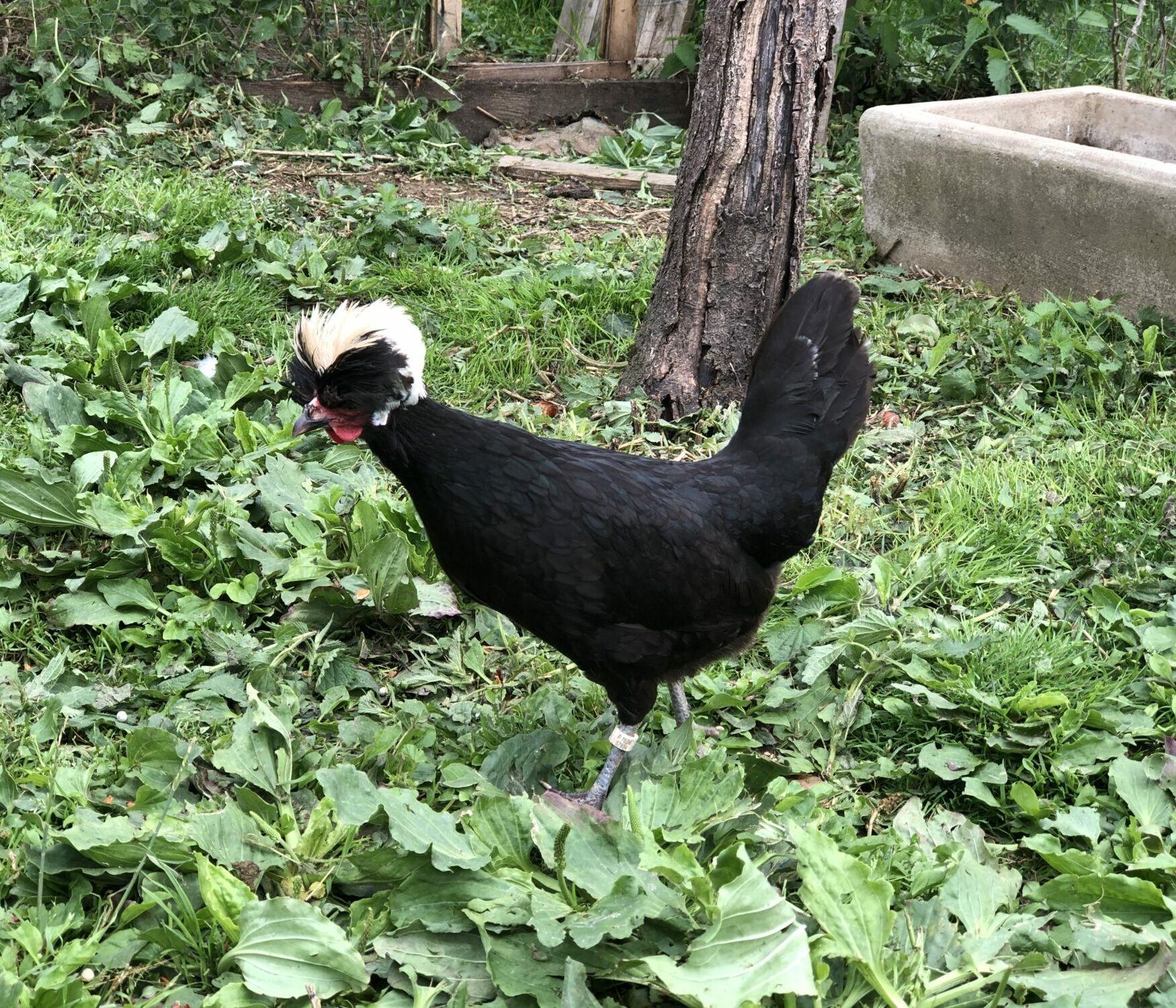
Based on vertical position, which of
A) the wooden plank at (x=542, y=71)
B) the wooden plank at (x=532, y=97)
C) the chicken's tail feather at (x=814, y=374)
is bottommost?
the chicken's tail feather at (x=814, y=374)

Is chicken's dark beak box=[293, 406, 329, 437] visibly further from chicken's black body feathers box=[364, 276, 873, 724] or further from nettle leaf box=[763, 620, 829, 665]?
nettle leaf box=[763, 620, 829, 665]

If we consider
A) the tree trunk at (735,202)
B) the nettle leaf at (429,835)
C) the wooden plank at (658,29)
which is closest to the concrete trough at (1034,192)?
the tree trunk at (735,202)

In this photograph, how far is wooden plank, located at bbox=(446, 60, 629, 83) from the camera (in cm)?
749

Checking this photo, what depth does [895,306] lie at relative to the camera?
5492mm

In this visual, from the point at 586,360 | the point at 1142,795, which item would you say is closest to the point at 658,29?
the point at 586,360

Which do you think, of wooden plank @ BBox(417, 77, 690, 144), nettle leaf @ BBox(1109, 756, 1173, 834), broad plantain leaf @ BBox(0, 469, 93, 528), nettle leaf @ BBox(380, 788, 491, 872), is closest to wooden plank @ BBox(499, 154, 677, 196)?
wooden plank @ BBox(417, 77, 690, 144)

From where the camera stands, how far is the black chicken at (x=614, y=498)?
9.18ft

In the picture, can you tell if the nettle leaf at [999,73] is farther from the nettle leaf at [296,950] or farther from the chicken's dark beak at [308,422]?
the nettle leaf at [296,950]

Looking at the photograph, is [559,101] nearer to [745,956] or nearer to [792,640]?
[792,640]

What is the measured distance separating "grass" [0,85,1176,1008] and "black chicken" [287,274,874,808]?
0.33 m

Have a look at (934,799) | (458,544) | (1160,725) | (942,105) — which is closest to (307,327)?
(458,544)

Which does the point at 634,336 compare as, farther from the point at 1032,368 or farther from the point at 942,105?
the point at 942,105

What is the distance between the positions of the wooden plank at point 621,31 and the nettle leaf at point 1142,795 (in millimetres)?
6150

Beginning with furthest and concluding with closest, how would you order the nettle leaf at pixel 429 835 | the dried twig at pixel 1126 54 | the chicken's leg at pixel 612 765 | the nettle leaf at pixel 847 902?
the dried twig at pixel 1126 54
the chicken's leg at pixel 612 765
the nettle leaf at pixel 429 835
the nettle leaf at pixel 847 902
